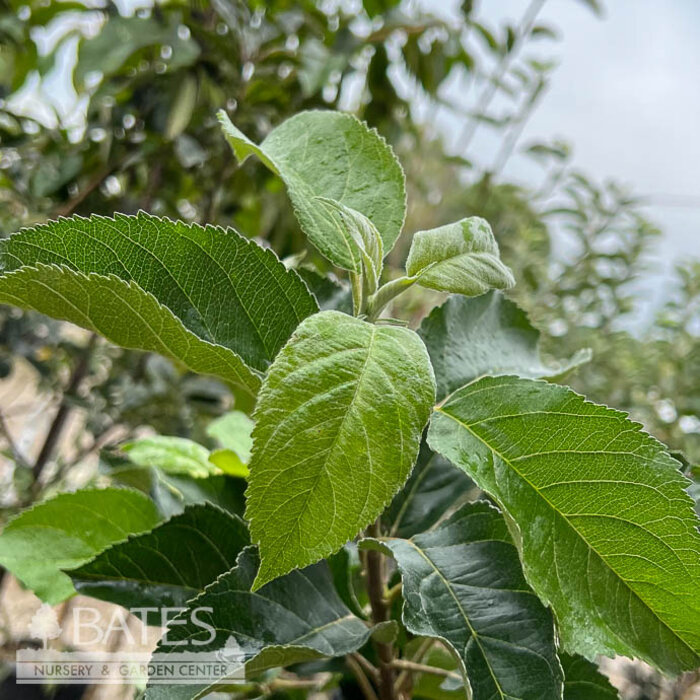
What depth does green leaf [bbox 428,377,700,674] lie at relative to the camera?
248 mm

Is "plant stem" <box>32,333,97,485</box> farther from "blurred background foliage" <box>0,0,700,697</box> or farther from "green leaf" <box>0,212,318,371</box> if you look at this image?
"green leaf" <box>0,212,318,371</box>

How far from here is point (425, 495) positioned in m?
0.38

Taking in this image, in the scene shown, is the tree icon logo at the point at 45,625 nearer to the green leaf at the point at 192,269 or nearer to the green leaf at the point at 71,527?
the green leaf at the point at 71,527

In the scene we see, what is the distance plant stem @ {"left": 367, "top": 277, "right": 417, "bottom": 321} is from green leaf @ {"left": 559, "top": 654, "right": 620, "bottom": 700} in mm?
190

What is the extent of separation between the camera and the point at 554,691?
0.26 m

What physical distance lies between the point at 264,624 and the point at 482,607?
98mm

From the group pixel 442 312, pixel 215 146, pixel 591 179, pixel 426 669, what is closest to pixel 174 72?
pixel 215 146

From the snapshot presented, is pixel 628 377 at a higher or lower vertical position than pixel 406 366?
lower

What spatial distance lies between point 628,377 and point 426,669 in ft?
3.17

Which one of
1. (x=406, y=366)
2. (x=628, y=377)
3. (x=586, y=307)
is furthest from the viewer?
(x=586, y=307)

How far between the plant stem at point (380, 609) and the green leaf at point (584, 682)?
0.09 metres

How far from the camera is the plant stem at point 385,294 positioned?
286 millimetres

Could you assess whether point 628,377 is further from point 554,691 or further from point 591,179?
point 554,691

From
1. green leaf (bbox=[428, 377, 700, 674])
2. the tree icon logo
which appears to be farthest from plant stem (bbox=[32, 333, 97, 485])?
green leaf (bbox=[428, 377, 700, 674])
